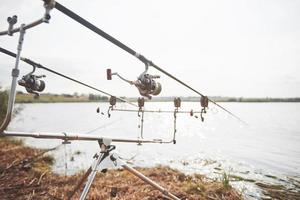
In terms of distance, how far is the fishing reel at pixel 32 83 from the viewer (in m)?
3.23

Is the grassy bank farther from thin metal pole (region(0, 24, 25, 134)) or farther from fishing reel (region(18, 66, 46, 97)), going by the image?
thin metal pole (region(0, 24, 25, 134))

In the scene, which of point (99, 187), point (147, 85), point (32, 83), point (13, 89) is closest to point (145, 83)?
point (147, 85)

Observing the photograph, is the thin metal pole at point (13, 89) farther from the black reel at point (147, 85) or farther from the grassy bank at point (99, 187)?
the grassy bank at point (99, 187)

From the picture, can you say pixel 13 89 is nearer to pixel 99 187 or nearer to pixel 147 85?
pixel 147 85

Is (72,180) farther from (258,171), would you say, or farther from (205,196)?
(258,171)

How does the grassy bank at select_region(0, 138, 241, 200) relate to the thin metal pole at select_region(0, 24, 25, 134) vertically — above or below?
below

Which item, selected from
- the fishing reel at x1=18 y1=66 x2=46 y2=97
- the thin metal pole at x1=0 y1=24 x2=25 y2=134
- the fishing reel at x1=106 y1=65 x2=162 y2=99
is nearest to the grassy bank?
the fishing reel at x1=18 y1=66 x2=46 y2=97

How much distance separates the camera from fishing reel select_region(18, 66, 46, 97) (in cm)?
323

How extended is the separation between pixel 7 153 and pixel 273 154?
65.4ft

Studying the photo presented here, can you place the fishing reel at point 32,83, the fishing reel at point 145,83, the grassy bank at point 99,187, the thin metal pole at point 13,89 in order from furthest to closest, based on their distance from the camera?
1. the grassy bank at point 99,187
2. the fishing reel at point 32,83
3. the fishing reel at point 145,83
4. the thin metal pole at point 13,89

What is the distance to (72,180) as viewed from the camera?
853 centimetres

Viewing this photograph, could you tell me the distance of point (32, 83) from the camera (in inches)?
128

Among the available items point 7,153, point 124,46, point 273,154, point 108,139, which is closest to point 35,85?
A: point 108,139

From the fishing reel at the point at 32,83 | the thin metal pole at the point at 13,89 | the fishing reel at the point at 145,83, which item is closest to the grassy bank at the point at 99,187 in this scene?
the fishing reel at the point at 32,83
